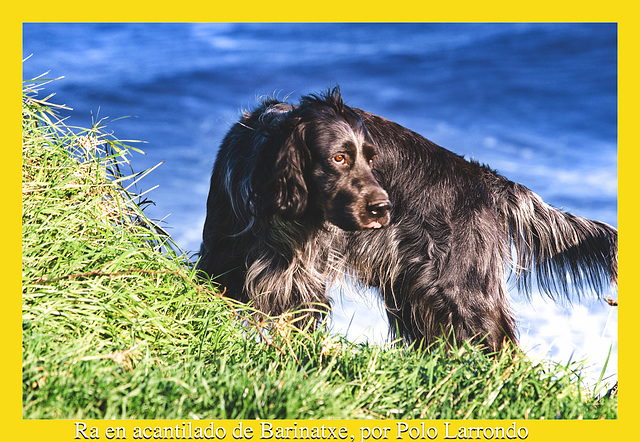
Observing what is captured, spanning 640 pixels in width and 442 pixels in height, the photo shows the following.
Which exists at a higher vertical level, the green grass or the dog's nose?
the dog's nose

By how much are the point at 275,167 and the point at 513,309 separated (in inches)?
77.6

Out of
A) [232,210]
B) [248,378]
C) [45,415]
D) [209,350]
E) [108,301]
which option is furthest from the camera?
[232,210]

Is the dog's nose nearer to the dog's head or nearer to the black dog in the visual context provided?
the dog's head

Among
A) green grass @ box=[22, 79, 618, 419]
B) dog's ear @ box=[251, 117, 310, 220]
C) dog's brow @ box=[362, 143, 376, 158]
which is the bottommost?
green grass @ box=[22, 79, 618, 419]

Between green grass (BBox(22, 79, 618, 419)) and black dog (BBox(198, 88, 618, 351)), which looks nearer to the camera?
green grass (BBox(22, 79, 618, 419))

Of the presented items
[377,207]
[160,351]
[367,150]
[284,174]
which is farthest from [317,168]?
[160,351]

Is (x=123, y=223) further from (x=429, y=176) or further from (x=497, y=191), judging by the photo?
(x=497, y=191)

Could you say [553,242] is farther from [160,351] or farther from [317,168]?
[160,351]

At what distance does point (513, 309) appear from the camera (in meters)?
4.05

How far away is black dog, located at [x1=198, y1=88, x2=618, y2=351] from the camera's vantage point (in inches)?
139

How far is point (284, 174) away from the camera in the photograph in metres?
3.50

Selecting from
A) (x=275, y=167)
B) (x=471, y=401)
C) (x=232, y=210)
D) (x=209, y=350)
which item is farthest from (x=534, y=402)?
(x=232, y=210)

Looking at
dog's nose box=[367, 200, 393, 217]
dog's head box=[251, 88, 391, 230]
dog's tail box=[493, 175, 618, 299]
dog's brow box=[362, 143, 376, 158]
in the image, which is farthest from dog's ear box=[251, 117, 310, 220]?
dog's tail box=[493, 175, 618, 299]

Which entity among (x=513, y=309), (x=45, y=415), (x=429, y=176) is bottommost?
(x=45, y=415)
